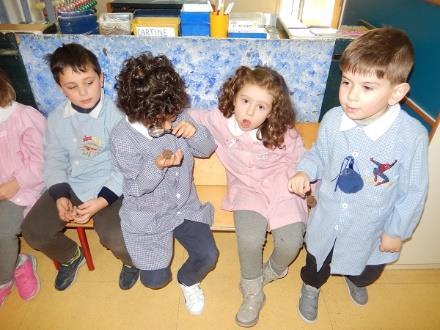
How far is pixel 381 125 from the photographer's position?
1265 millimetres

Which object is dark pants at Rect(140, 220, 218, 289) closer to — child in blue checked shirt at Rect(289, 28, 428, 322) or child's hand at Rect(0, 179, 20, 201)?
child in blue checked shirt at Rect(289, 28, 428, 322)

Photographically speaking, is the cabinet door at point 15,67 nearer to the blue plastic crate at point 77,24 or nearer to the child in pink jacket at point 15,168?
the child in pink jacket at point 15,168

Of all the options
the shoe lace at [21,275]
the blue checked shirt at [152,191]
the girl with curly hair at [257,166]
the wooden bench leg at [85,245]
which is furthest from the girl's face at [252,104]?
the shoe lace at [21,275]

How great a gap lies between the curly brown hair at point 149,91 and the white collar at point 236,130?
0.28 meters

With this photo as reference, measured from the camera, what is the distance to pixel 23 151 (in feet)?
5.52

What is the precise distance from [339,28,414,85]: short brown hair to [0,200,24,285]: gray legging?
65.2 inches

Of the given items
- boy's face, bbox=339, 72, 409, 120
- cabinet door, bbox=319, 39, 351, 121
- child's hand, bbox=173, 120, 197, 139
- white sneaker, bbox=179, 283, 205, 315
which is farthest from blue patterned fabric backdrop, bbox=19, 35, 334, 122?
white sneaker, bbox=179, 283, 205, 315

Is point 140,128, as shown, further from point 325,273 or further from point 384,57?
point 325,273

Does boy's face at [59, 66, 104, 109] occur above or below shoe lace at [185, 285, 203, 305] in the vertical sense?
above

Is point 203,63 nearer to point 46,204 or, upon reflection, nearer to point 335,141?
point 335,141

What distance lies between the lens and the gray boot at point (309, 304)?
5.44 feet

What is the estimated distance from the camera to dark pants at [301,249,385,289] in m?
1.56

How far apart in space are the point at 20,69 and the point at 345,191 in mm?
1706

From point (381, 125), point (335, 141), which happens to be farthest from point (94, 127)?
point (381, 125)
